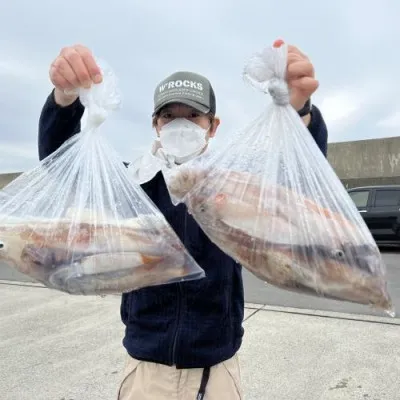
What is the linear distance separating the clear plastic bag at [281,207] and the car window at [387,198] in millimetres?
7887

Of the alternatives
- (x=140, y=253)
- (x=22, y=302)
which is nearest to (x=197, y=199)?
(x=140, y=253)

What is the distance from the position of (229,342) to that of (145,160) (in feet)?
2.01

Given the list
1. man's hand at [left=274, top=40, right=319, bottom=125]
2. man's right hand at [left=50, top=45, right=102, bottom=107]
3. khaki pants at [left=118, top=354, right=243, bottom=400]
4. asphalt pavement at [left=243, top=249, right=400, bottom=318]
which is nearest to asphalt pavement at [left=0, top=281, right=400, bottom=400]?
asphalt pavement at [left=243, top=249, right=400, bottom=318]

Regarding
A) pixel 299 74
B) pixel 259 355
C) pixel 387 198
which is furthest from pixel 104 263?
pixel 387 198

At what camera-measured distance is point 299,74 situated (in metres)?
1.02

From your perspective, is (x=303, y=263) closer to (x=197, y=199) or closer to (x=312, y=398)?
(x=197, y=199)

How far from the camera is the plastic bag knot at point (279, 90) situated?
3.32 ft

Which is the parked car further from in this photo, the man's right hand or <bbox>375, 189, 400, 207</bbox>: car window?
the man's right hand

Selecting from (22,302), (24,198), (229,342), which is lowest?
(22,302)

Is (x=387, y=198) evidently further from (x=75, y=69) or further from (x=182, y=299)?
(x=75, y=69)

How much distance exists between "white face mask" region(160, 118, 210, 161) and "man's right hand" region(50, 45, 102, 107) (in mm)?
301

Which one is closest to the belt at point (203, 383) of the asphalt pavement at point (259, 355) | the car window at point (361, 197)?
the asphalt pavement at point (259, 355)

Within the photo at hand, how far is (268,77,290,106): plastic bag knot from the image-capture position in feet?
3.32

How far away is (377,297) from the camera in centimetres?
92
